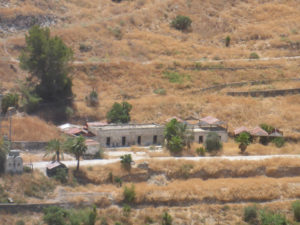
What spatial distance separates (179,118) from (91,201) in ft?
65.7

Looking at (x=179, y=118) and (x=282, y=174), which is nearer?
(x=282, y=174)

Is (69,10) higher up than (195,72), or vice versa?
(69,10)

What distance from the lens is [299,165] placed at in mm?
50906

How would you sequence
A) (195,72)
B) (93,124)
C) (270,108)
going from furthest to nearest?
(195,72) < (270,108) < (93,124)

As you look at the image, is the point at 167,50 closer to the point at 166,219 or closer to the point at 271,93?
the point at 271,93

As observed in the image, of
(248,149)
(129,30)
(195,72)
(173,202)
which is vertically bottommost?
(173,202)

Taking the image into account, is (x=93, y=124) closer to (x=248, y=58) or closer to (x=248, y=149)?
(x=248, y=149)

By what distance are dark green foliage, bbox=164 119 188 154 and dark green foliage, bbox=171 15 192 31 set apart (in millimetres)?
36290

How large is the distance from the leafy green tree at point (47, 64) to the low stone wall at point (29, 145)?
13272mm

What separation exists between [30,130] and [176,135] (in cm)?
1385

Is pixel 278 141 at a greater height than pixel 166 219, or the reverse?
pixel 278 141

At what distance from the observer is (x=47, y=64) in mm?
63031

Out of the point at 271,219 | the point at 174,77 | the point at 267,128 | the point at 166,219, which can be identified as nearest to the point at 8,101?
the point at 174,77

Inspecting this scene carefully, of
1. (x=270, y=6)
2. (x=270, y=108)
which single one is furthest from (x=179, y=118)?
(x=270, y=6)
